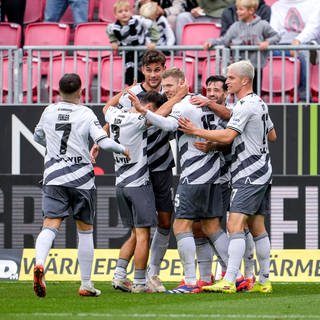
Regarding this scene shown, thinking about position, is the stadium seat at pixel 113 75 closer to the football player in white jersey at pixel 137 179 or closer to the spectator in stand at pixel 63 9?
the spectator in stand at pixel 63 9

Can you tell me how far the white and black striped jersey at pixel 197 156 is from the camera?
44.0 ft

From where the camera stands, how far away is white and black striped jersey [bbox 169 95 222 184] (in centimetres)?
1342

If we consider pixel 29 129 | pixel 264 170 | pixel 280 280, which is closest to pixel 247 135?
pixel 264 170

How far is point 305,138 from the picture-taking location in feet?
55.5

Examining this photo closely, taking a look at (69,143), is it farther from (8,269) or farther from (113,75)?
(113,75)

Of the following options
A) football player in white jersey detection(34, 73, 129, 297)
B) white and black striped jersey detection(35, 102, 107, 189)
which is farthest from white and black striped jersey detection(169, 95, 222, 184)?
white and black striped jersey detection(35, 102, 107, 189)

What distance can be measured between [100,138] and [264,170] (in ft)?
6.21

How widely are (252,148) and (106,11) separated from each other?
754 cm

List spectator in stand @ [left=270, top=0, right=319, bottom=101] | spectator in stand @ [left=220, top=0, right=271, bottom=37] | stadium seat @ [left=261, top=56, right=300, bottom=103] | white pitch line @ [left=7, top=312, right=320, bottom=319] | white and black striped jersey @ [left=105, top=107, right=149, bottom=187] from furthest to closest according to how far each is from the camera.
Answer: spectator in stand @ [left=270, top=0, right=319, bottom=101] → spectator in stand @ [left=220, top=0, right=271, bottom=37] → stadium seat @ [left=261, top=56, right=300, bottom=103] → white and black striped jersey @ [left=105, top=107, right=149, bottom=187] → white pitch line @ [left=7, top=312, right=320, bottom=319]

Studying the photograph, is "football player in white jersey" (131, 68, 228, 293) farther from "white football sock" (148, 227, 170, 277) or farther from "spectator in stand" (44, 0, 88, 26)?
"spectator in stand" (44, 0, 88, 26)

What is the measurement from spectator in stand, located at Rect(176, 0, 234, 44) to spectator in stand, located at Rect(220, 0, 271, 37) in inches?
37.5

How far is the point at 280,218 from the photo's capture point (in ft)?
55.3

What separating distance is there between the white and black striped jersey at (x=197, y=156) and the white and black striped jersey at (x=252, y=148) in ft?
0.89

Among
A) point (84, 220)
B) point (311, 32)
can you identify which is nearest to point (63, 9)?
point (311, 32)
